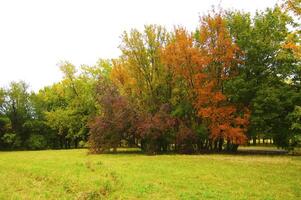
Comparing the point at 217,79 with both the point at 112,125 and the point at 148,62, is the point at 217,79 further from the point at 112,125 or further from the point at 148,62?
the point at 112,125

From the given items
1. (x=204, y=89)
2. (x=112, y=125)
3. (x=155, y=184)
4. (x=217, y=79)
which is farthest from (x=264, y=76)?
(x=155, y=184)

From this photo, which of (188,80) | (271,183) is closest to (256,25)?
(188,80)

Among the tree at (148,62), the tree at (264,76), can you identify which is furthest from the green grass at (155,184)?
the tree at (148,62)

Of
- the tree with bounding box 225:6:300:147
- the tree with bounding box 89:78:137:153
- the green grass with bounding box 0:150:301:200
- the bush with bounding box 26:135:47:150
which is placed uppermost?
the tree with bounding box 225:6:300:147

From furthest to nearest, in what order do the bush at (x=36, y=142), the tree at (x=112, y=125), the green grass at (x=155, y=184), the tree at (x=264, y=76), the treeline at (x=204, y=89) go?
the bush at (x=36, y=142) → the tree at (x=112, y=125) → the treeline at (x=204, y=89) → the tree at (x=264, y=76) → the green grass at (x=155, y=184)

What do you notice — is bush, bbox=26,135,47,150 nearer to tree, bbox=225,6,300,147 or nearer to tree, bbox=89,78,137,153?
tree, bbox=89,78,137,153

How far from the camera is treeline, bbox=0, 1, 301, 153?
30625mm

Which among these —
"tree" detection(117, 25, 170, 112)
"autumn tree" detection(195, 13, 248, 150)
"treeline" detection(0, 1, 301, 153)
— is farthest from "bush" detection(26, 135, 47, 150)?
"autumn tree" detection(195, 13, 248, 150)

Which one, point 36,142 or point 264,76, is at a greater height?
point 264,76

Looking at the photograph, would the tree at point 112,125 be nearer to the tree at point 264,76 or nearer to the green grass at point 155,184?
the tree at point 264,76

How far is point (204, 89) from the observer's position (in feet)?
105

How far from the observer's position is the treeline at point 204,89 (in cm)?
3062

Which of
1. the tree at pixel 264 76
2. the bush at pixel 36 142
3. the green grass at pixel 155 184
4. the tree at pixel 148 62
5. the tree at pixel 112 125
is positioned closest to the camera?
the green grass at pixel 155 184

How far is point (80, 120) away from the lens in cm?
5447
